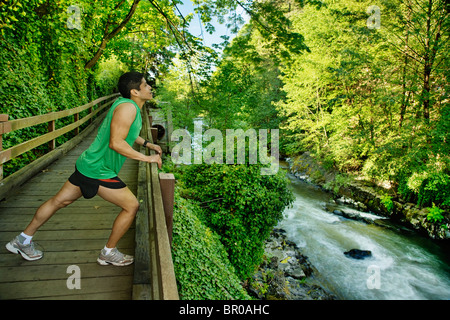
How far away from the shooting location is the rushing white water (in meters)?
7.45

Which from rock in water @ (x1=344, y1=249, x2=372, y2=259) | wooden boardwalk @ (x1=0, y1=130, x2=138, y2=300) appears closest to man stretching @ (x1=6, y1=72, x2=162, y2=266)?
wooden boardwalk @ (x1=0, y1=130, x2=138, y2=300)

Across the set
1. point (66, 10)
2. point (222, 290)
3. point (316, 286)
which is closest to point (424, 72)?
point (316, 286)

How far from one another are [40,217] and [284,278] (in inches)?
265

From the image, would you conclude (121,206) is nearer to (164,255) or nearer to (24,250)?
(164,255)

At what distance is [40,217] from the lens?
2.22 meters

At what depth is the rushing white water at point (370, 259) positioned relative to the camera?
24.4ft

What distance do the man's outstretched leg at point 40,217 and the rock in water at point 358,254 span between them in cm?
947

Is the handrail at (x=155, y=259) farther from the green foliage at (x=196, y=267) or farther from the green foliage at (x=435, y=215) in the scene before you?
the green foliage at (x=435, y=215)

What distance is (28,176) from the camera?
428 centimetres

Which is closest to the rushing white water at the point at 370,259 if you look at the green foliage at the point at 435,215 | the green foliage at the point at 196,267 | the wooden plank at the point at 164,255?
the green foliage at the point at 435,215

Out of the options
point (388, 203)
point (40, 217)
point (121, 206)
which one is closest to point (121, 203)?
point (121, 206)

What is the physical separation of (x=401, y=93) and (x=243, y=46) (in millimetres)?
10981

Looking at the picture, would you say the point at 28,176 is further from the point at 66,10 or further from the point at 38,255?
the point at 66,10
